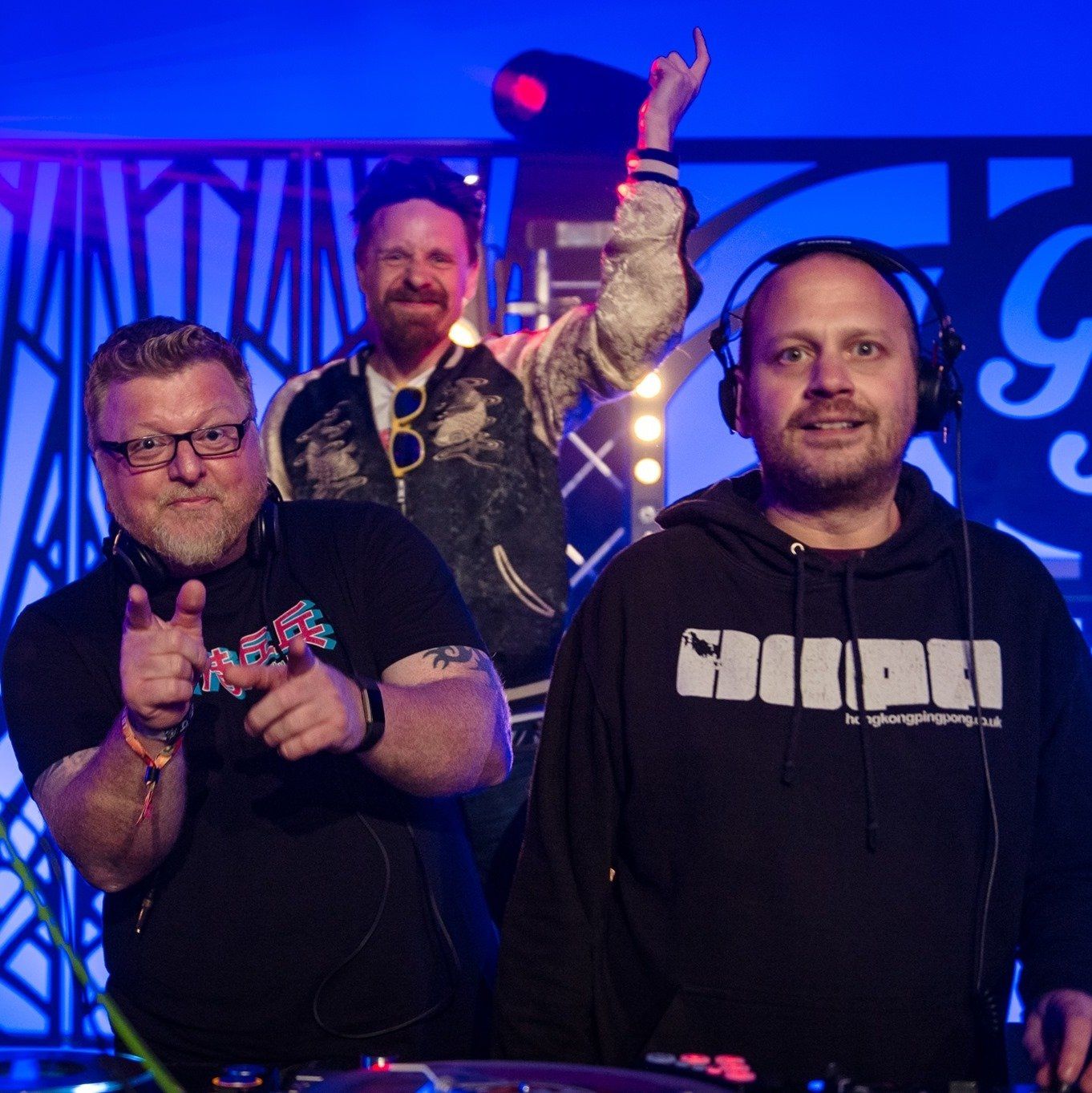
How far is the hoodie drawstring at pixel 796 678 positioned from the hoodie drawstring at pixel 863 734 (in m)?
0.06

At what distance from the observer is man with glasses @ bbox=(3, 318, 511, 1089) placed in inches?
63.9

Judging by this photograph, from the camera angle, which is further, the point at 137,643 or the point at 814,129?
the point at 814,129

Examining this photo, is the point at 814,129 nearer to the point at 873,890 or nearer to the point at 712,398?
the point at 712,398

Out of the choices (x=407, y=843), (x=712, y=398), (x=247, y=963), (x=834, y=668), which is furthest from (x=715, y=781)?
(x=712, y=398)

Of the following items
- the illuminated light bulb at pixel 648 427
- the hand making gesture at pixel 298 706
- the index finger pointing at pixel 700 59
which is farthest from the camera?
the illuminated light bulb at pixel 648 427

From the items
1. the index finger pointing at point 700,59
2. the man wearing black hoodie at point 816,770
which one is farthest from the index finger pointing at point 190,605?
the index finger pointing at point 700,59

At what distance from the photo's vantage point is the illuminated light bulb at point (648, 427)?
361 centimetres

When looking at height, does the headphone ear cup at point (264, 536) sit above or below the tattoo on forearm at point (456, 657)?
above

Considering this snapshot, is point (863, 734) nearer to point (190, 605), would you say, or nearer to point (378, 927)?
point (378, 927)

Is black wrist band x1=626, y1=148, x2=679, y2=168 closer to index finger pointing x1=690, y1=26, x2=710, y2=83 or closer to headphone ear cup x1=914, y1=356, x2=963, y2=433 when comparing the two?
index finger pointing x1=690, y1=26, x2=710, y2=83

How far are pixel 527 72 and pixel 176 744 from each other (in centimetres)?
269

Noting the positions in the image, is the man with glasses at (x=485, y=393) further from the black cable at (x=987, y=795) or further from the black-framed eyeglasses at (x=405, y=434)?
the black cable at (x=987, y=795)

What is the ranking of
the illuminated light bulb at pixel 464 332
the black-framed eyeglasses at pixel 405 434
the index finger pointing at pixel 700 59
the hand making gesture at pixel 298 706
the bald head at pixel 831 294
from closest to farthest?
the hand making gesture at pixel 298 706
the bald head at pixel 831 294
the index finger pointing at pixel 700 59
the black-framed eyeglasses at pixel 405 434
the illuminated light bulb at pixel 464 332

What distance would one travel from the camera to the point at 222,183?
3826 mm
